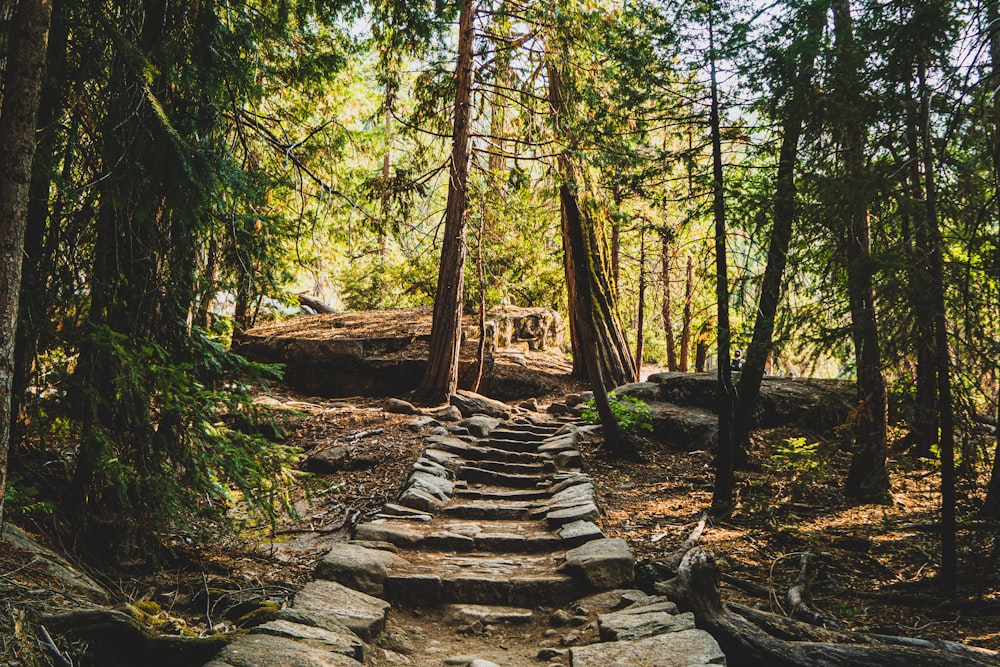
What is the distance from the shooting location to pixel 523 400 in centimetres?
1316

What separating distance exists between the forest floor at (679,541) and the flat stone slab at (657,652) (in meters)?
2.00

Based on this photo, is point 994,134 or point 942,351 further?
point 942,351

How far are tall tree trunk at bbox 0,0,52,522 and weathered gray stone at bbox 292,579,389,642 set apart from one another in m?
1.71

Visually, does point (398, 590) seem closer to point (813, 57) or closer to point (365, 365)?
point (813, 57)

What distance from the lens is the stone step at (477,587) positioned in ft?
15.4

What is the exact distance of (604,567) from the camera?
4.80 m

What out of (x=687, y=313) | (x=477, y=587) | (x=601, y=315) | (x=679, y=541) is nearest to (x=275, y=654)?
(x=477, y=587)

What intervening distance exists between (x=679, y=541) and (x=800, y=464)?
2204 mm

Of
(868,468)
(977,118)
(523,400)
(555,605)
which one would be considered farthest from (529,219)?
(555,605)

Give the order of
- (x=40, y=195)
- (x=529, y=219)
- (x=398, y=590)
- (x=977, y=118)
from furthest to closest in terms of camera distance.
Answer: (x=529, y=219) < (x=977, y=118) < (x=398, y=590) < (x=40, y=195)

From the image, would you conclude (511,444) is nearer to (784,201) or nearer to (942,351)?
(784,201)

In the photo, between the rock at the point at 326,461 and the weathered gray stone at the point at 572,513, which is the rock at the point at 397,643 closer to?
the weathered gray stone at the point at 572,513

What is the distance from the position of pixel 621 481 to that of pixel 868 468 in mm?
3208

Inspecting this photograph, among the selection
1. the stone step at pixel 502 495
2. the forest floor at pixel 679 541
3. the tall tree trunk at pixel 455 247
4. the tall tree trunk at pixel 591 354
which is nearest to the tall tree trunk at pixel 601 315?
the tall tree trunk at pixel 591 354
